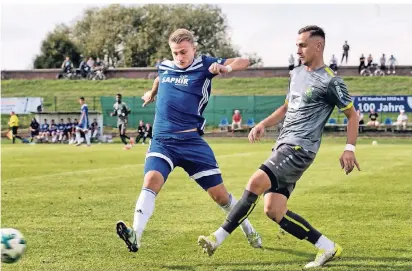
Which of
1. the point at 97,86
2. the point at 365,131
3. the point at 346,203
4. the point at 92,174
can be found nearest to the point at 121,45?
the point at 97,86

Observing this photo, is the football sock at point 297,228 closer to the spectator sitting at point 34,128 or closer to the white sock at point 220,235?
the white sock at point 220,235

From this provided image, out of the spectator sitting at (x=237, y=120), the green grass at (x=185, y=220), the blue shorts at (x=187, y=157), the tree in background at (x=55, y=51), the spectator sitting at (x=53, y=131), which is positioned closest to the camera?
the green grass at (x=185, y=220)

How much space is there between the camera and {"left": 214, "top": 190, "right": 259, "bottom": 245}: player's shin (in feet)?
23.7

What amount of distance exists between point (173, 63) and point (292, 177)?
198 centimetres

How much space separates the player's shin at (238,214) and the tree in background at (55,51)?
9602cm

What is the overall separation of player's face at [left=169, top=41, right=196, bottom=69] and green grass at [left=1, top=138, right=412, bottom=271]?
6.75 ft

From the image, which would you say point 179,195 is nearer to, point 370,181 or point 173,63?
point 370,181

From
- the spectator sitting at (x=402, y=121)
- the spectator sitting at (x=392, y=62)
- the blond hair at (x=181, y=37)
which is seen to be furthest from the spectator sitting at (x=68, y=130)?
the blond hair at (x=181, y=37)

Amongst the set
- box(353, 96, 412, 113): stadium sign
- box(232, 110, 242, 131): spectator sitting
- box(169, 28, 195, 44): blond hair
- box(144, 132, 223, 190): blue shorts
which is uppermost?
box(169, 28, 195, 44): blond hair

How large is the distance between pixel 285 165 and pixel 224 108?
149 feet

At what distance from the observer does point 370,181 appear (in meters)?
16.0

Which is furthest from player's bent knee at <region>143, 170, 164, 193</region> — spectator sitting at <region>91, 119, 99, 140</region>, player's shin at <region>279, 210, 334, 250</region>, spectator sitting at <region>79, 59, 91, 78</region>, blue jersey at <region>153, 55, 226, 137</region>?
spectator sitting at <region>79, 59, 91, 78</region>

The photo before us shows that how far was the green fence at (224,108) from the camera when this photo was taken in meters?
51.5

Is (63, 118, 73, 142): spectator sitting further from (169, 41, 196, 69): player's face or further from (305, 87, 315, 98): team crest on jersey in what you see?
(305, 87, 315, 98): team crest on jersey
